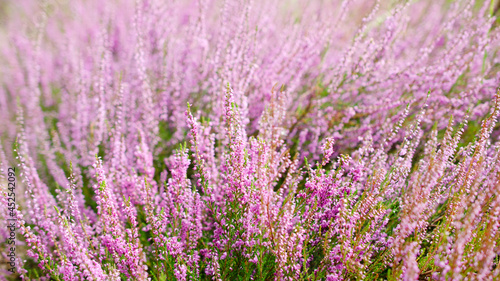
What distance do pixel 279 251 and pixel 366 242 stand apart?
0.55m

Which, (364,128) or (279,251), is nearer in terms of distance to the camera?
(279,251)

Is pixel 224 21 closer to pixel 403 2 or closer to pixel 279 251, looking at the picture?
pixel 403 2

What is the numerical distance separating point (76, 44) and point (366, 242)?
463 centimetres

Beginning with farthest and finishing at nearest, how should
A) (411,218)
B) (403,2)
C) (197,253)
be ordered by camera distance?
(403,2) < (197,253) < (411,218)

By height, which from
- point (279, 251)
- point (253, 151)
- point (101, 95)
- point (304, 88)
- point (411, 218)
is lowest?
point (279, 251)

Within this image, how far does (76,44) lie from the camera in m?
4.29

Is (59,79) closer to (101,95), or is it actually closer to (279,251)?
(101,95)

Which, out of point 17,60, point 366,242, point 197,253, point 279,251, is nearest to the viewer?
point 279,251

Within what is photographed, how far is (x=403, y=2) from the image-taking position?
2570mm

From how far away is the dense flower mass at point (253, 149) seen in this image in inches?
61.0

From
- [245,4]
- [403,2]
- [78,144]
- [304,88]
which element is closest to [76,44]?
[78,144]

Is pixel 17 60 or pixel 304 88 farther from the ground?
pixel 17 60

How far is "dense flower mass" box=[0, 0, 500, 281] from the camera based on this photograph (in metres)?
1.55

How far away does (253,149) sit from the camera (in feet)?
5.59
